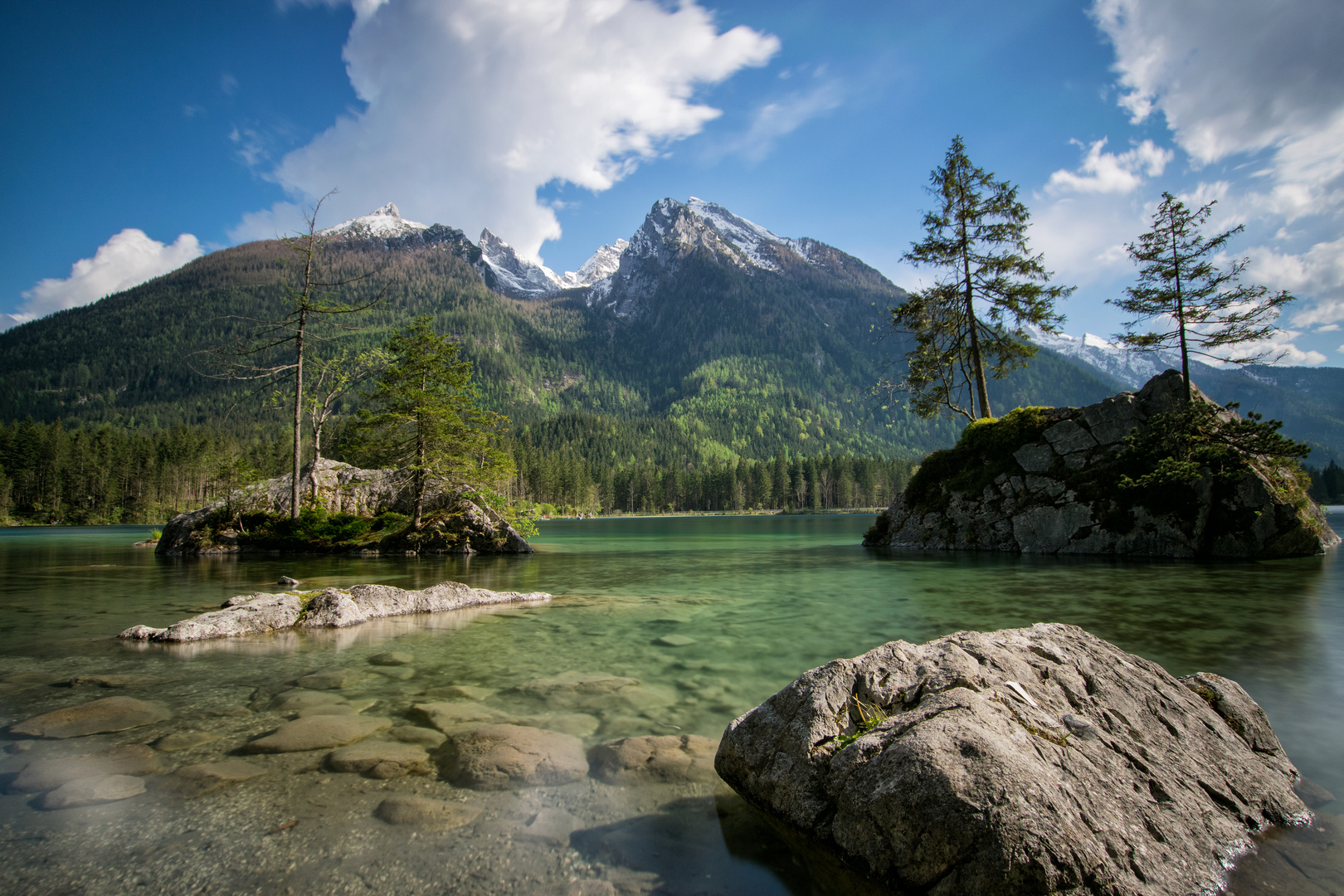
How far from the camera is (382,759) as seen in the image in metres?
4.88

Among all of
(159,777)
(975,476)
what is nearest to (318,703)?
(159,777)

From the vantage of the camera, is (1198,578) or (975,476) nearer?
(1198,578)

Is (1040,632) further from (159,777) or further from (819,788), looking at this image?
(159,777)

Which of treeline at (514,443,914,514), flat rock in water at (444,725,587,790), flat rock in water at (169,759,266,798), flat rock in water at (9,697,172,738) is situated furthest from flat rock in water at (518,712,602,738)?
treeline at (514,443,914,514)

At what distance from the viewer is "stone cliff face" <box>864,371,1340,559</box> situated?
70.1 ft

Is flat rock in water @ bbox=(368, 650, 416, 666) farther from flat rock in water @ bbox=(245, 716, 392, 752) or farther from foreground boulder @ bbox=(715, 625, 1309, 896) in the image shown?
foreground boulder @ bbox=(715, 625, 1309, 896)

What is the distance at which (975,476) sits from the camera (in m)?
26.8

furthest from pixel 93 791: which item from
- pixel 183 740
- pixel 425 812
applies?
pixel 425 812

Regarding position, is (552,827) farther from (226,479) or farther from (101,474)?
(101,474)

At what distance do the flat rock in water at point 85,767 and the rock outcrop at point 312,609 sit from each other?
9.06 ft

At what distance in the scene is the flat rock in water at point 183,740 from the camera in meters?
5.07

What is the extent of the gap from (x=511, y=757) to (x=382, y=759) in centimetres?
108

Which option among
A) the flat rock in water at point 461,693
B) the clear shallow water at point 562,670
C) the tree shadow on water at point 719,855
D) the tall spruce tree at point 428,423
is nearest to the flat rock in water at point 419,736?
the clear shallow water at point 562,670

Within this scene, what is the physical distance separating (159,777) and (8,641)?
27.9 ft
